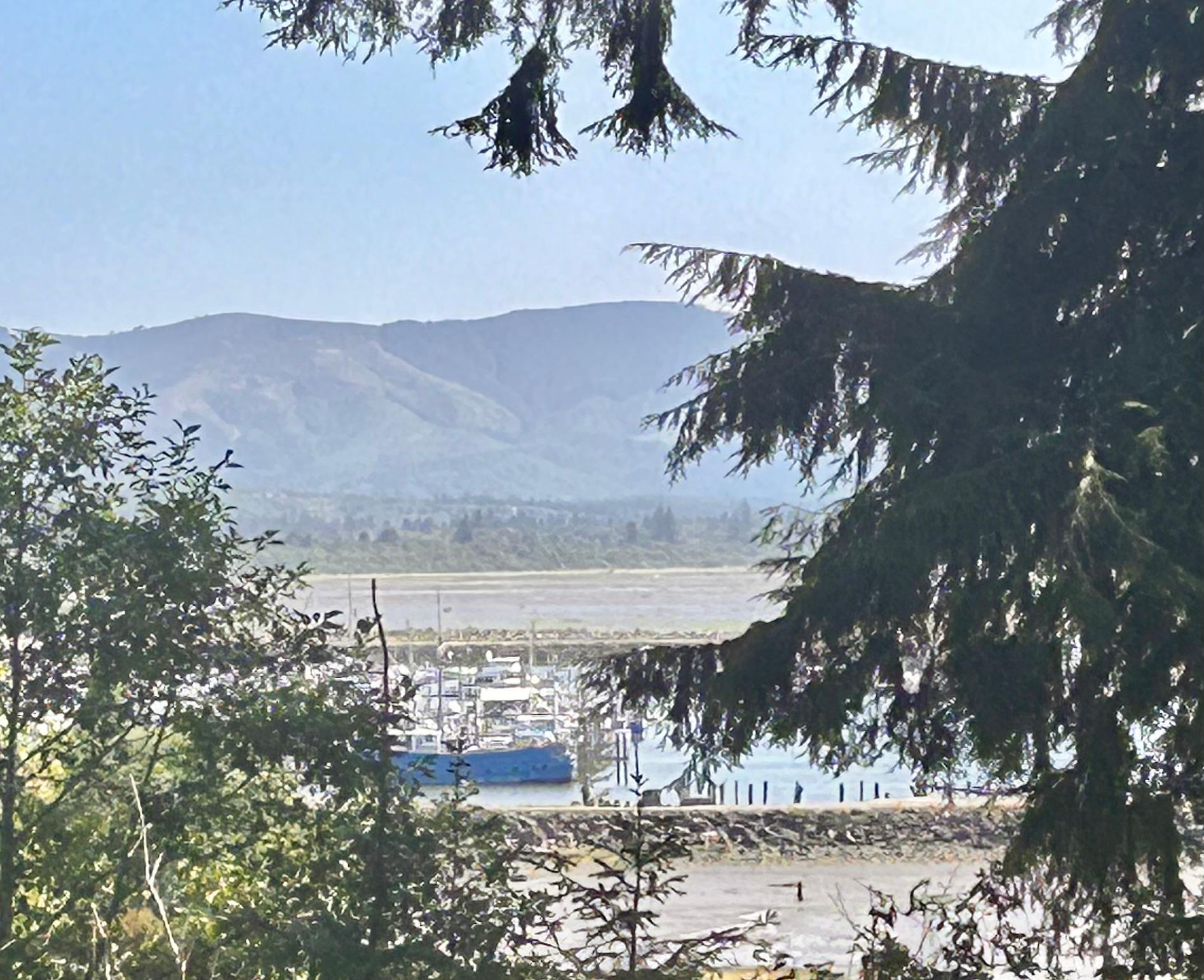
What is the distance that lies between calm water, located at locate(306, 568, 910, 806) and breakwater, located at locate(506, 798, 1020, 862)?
0.93ft

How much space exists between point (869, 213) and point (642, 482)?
8.99 meters

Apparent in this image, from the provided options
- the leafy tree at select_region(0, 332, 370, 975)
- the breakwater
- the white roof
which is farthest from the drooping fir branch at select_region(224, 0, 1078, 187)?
the white roof

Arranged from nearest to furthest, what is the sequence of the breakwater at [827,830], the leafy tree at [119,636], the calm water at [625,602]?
the leafy tree at [119,636] < the calm water at [625,602] < the breakwater at [827,830]

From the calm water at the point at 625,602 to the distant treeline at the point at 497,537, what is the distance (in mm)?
56

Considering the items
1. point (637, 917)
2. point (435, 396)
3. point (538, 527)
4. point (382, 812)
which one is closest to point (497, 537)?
point (538, 527)

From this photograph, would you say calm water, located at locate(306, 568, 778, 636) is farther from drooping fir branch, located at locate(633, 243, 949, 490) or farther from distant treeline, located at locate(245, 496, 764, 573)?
drooping fir branch, located at locate(633, 243, 949, 490)

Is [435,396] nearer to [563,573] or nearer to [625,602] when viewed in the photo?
[625,602]

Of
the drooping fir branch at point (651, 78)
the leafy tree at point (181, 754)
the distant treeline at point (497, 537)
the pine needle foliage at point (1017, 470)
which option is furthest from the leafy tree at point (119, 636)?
the distant treeline at point (497, 537)

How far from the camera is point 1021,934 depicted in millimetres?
1961

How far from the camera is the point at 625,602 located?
7059mm

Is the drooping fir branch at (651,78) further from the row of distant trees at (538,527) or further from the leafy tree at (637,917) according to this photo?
the row of distant trees at (538,527)

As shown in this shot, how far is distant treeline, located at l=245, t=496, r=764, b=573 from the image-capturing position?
157 inches

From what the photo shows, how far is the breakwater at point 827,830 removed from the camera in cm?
888

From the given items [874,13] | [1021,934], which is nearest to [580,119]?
[874,13]
